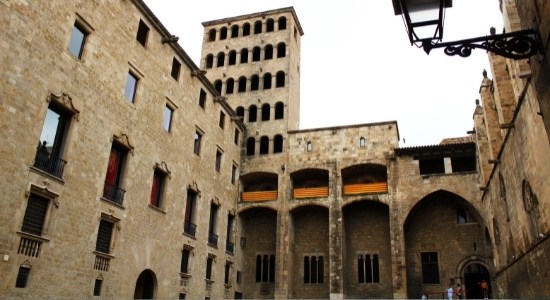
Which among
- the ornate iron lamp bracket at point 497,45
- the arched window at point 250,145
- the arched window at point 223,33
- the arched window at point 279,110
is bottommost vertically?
the ornate iron lamp bracket at point 497,45

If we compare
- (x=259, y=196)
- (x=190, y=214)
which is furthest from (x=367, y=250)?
(x=190, y=214)

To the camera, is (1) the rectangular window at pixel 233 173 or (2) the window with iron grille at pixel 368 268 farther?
(1) the rectangular window at pixel 233 173

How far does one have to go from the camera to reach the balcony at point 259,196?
27812 millimetres

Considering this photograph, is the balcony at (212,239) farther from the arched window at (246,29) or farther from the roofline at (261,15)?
the roofline at (261,15)

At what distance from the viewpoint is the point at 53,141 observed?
1380 cm

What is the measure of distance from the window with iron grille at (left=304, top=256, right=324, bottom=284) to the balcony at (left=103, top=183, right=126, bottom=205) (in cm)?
1423

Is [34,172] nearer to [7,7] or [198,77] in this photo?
[7,7]

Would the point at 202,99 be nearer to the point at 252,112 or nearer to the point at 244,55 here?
the point at 252,112

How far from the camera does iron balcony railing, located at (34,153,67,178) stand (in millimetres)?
13133

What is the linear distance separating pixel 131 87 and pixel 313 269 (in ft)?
51.9

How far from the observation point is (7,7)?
1226cm

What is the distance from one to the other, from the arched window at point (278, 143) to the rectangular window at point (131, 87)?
13.0 metres

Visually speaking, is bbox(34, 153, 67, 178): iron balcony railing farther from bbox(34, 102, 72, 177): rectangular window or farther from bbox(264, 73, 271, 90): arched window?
bbox(264, 73, 271, 90): arched window

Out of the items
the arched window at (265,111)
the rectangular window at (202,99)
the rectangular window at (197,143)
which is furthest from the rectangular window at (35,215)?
the arched window at (265,111)
